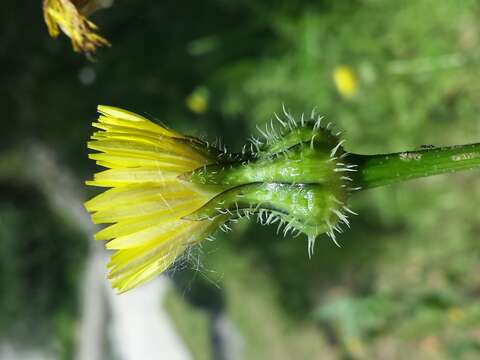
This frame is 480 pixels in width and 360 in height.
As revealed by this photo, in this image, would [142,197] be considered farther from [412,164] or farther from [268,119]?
[268,119]

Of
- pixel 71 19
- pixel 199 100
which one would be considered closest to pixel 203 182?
pixel 71 19

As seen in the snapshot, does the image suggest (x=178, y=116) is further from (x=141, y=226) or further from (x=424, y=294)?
(x=141, y=226)

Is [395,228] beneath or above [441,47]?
beneath

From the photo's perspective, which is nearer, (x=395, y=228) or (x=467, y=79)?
(x=467, y=79)

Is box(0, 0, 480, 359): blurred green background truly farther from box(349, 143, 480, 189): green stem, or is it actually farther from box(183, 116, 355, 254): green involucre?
box(349, 143, 480, 189): green stem

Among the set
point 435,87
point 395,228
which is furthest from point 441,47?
point 395,228

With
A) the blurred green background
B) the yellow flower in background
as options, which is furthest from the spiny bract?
the yellow flower in background
